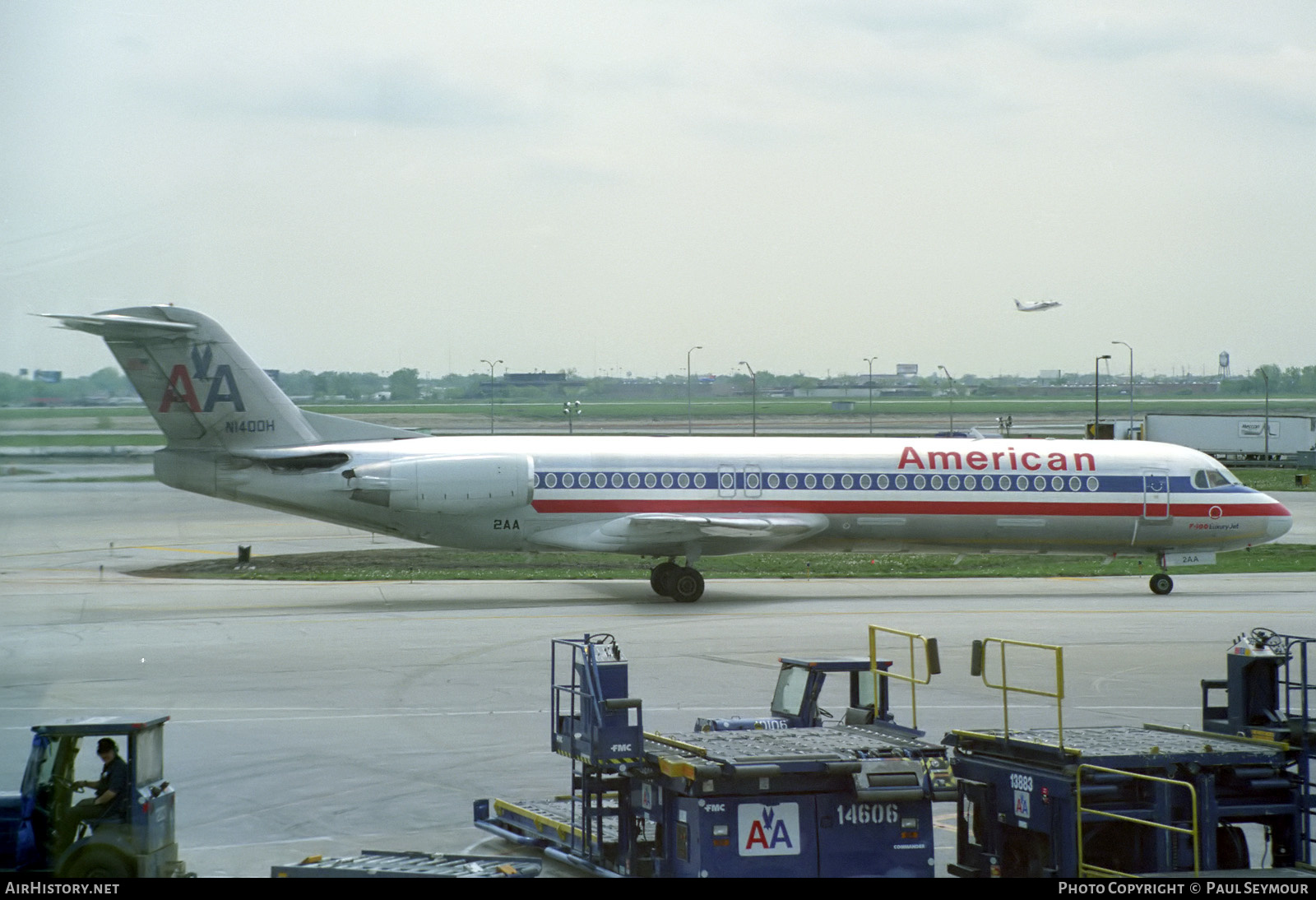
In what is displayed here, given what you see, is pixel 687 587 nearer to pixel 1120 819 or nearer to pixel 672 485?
pixel 672 485

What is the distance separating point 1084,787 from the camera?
424 inches

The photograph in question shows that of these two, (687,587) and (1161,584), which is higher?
(687,587)

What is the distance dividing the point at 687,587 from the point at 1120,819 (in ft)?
68.4

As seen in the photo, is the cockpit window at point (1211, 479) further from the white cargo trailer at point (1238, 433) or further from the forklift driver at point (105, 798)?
the white cargo trailer at point (1238, 433)

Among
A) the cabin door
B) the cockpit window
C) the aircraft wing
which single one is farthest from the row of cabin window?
the cockpit window

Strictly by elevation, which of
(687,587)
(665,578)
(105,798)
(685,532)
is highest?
(685,532)

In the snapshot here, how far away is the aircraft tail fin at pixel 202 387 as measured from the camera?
1129 inches

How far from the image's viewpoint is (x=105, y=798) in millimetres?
10648

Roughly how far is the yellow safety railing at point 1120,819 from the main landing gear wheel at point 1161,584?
23646 mm

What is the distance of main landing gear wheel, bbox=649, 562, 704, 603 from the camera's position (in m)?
31.4

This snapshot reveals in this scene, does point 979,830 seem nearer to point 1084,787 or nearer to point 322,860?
point 1084,787

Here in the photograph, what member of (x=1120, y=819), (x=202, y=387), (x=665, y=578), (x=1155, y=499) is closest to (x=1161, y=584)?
(x=1155, y=499)

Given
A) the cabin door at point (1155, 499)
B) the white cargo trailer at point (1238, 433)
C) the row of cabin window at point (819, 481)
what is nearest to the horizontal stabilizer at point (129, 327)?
the row of cabin window at point (819, 481)

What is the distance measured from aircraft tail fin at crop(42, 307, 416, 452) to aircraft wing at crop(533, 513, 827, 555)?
20.5 ft
